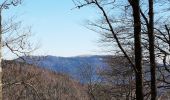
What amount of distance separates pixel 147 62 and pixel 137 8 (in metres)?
10.3

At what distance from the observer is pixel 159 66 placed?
68.8 ft

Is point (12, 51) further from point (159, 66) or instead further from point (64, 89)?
point (64, 89)

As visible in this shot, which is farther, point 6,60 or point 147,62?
point 147,62

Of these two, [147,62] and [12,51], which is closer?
[12,51]

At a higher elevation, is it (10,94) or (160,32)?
(160,32)

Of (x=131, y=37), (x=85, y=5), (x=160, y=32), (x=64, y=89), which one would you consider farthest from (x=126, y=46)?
(x=64, y=89)

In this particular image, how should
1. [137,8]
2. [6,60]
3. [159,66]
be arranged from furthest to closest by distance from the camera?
[159,66] → [6,60] → [137,8]

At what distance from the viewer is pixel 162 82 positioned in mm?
21578

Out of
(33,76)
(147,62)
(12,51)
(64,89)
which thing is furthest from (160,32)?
(64,89)

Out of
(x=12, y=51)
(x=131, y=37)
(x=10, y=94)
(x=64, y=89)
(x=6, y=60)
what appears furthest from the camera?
(x=64, y=89)

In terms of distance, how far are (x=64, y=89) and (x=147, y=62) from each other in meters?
129

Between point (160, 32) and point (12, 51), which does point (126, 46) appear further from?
point (12, 51)

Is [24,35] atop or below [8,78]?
atop

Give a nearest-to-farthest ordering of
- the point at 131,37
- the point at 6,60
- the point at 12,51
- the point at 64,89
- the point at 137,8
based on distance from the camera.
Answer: the point at 137,8, the point at 12,51, the point at 6,60, the point at 131,37, the point at 64,89
